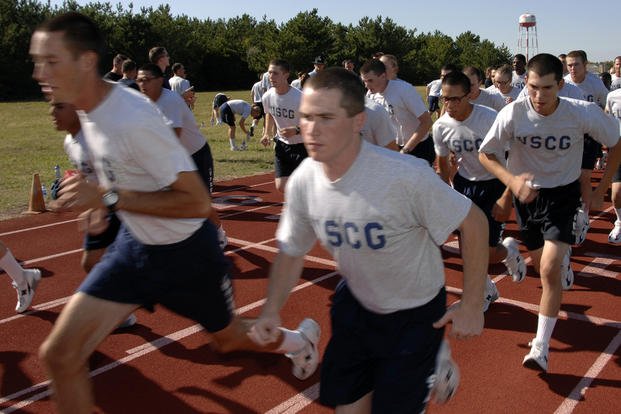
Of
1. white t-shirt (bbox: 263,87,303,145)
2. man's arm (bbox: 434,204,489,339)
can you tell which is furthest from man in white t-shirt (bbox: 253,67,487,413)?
white t-shirt (bbox: 263,87,303,145)

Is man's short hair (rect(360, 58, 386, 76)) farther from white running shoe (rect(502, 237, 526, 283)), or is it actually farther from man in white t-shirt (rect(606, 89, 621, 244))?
man in white t-shirt (rect(606, 89, 621, 244))

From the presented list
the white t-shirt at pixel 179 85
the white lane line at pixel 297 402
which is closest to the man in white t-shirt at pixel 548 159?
the white lane line at pixel 297 402

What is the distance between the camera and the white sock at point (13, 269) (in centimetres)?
535

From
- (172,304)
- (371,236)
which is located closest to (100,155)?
(172,304)

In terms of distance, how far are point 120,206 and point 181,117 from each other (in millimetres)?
4044

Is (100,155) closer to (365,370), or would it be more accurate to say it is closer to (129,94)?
(129,94)

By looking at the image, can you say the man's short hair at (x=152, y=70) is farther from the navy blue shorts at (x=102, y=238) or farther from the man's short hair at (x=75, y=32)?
the man's short hair at (x=75, y=32)

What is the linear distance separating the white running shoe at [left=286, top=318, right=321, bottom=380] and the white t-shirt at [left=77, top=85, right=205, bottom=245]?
1.28 metres

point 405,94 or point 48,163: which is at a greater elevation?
point 405,94

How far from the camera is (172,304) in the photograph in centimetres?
331

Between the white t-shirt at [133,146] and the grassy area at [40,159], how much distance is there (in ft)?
24.2

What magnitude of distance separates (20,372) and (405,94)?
16.2 feet

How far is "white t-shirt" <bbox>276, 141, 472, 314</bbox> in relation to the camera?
2445mm

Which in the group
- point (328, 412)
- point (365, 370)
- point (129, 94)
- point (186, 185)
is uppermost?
point (129, 94)
